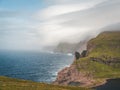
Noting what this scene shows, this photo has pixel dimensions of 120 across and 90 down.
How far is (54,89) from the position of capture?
347ft

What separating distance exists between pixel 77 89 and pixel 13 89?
104 ft

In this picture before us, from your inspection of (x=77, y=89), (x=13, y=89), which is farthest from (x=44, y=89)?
(x=77, y=89)

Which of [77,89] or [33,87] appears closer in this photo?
[33,87]

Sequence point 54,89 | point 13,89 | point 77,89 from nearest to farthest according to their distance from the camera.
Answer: point 13,89, point 54,89, point 77,89

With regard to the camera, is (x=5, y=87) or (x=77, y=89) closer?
(x=5, y=87)

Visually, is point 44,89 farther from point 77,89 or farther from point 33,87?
point 77,89

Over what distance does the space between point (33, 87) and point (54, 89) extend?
24.9ft

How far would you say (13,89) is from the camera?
325 feet

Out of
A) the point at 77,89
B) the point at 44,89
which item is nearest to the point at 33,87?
the point at 44,89

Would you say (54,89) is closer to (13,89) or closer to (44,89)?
(44,89)

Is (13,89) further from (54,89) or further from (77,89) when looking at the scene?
(77,89)

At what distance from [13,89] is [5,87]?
12.2ft

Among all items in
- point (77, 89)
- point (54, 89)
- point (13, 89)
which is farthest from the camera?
point (77, 89)

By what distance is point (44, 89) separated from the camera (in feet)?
343
